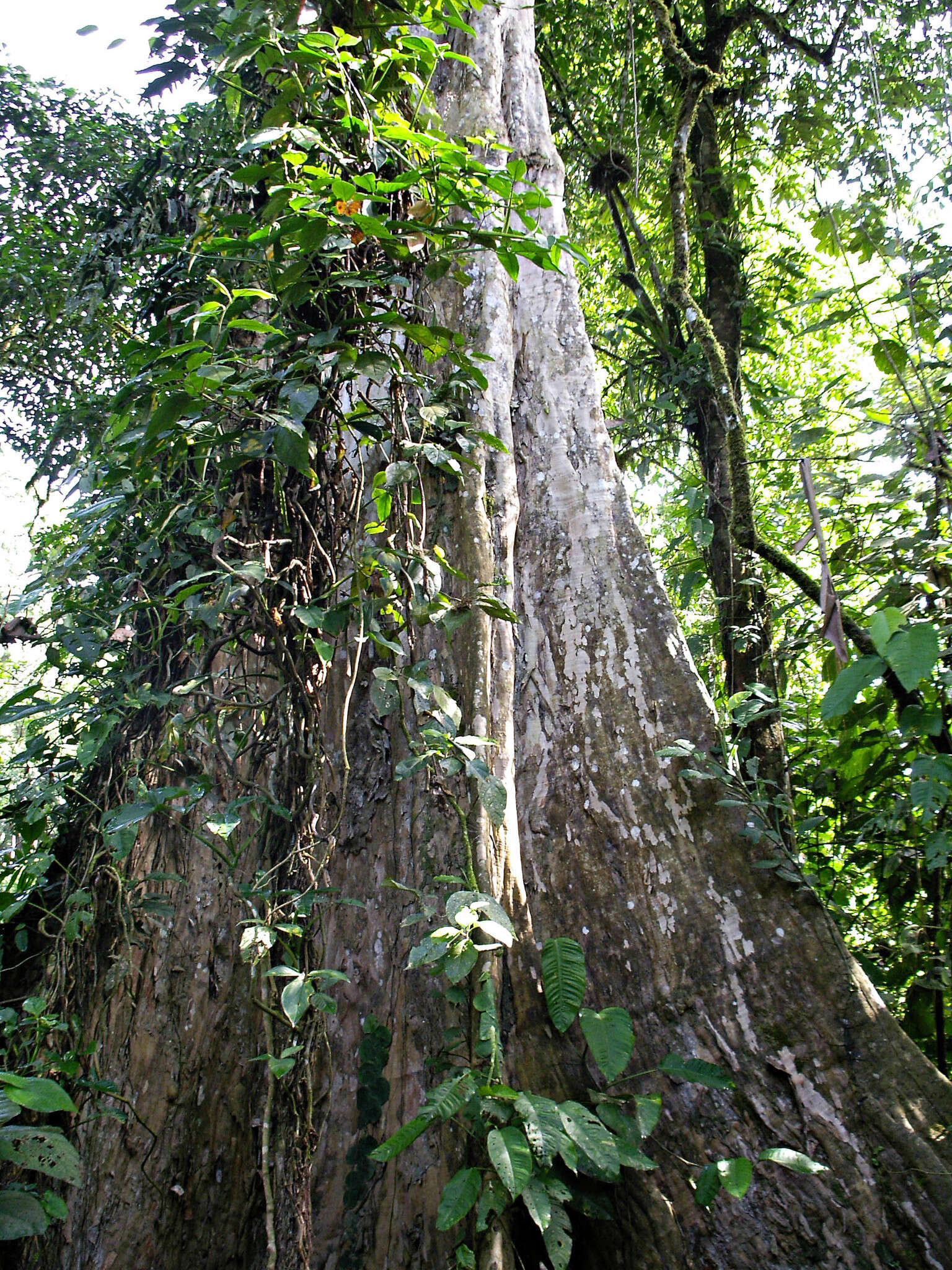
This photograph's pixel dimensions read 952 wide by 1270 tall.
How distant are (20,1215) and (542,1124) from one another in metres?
0.70

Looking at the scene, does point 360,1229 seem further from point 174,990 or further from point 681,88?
point 681,88

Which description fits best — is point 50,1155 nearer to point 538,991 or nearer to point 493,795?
point 493,795

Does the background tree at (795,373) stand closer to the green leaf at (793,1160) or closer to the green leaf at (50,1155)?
the green leaf at (793,1160)

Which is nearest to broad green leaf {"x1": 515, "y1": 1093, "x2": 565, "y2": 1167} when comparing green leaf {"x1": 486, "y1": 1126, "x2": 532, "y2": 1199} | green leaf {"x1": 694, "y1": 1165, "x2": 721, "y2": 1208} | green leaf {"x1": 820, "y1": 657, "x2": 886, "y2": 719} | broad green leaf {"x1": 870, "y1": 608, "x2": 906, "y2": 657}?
green leaf {"x1": 486, "y1": 1126, "x2": 532, "y2": 1199}

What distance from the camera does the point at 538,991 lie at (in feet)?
5.73

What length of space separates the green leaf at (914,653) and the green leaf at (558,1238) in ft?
3.73

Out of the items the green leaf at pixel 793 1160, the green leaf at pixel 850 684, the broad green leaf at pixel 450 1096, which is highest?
the green leaf at pixel 850 684

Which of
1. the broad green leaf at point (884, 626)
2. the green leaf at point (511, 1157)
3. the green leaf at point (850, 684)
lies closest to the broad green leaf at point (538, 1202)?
the green leaf at point (511, 1157)

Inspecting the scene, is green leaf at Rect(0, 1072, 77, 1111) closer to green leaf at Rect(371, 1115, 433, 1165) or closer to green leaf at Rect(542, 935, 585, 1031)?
green leaf at Rect(371, 1115, 433, 1165)

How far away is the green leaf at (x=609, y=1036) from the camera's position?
149 cm

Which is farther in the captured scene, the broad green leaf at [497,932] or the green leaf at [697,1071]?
the green leaf at [697,1071]

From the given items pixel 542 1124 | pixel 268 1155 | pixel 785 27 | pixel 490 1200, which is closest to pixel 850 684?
pixel 542 1124

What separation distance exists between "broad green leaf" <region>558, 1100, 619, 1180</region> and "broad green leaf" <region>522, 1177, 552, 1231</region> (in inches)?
3.7

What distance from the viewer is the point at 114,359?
3.54 metres
